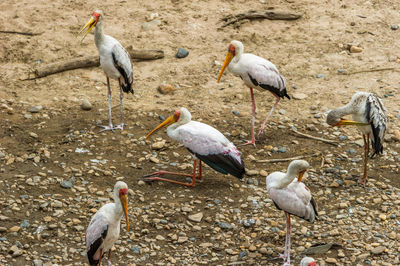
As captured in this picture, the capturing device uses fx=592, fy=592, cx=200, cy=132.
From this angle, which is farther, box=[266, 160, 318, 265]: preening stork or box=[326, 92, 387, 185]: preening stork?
box=[326, 92, 387, 185]: preening stork

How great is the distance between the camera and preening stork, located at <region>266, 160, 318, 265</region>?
5.80 meters

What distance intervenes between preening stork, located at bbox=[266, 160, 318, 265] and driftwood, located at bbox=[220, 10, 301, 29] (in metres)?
5.34

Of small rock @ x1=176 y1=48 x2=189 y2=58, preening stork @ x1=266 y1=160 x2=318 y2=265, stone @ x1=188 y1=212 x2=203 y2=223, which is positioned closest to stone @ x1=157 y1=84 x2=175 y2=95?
small rock @ x1=176 y1=48 x2=189 y2=58

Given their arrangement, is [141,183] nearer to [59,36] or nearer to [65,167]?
[65,167]

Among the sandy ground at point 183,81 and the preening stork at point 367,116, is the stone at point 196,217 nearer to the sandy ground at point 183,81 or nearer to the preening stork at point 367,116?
the sandy ground at point 183,81

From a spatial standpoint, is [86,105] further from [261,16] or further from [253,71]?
[261,16]

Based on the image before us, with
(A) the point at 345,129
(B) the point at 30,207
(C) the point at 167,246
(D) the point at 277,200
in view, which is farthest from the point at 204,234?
(A) the point at 345,129

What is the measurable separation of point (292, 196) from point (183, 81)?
3950 mm

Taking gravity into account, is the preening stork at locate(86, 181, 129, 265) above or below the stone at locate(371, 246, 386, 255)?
above

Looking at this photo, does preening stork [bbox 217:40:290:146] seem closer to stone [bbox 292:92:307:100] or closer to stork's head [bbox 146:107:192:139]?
stone [bbox 292:92:307:100]

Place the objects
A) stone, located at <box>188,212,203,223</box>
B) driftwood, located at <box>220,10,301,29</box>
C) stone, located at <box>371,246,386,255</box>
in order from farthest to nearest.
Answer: driftwood, located at <box>220,10,301,29</box> < stone, located at <box>188,212,203,223</box> < stone, located at <box>371,246,386,255</box>

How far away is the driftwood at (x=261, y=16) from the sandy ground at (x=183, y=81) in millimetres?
118

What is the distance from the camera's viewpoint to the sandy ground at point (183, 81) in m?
7.19

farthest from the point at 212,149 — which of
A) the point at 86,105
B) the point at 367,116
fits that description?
the point at 86,105
